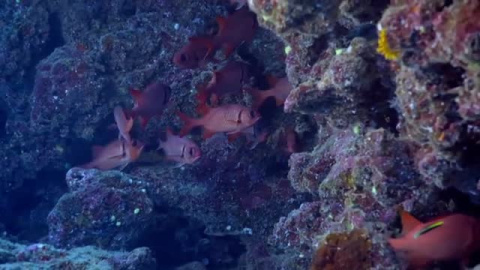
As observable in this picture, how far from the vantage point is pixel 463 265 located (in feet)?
10.4

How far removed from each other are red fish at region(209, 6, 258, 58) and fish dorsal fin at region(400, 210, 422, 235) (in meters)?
3.03

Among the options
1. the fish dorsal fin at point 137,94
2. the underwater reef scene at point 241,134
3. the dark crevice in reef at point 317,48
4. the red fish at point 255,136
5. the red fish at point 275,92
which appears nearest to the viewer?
the underwater reef scene at point 241,134

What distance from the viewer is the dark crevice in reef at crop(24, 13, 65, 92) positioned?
908 cm

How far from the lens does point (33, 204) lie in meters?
9.48

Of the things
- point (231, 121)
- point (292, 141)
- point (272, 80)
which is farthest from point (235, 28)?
point (292, 141)

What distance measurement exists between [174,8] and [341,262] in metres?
5.38

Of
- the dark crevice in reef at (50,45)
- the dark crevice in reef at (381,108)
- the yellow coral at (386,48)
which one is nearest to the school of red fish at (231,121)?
the dark crevice in reef at (381,108)

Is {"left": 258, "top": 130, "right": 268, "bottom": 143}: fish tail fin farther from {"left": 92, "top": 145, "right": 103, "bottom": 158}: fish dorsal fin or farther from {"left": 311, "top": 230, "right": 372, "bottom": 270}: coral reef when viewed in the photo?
{"left": 311, "top": 230, "right": 372, "bottom": 270}: coral reef

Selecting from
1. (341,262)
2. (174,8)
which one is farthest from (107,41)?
(341,262)

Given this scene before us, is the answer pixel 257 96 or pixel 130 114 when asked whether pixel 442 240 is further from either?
pixel 130 114

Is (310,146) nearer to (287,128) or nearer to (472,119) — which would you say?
(287,128)

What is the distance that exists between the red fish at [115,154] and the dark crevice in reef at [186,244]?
38.3 inches

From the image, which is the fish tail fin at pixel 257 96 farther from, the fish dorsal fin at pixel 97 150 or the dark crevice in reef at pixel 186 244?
the fish dorsal fin at pixel 97 150

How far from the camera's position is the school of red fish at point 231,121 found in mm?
3061
